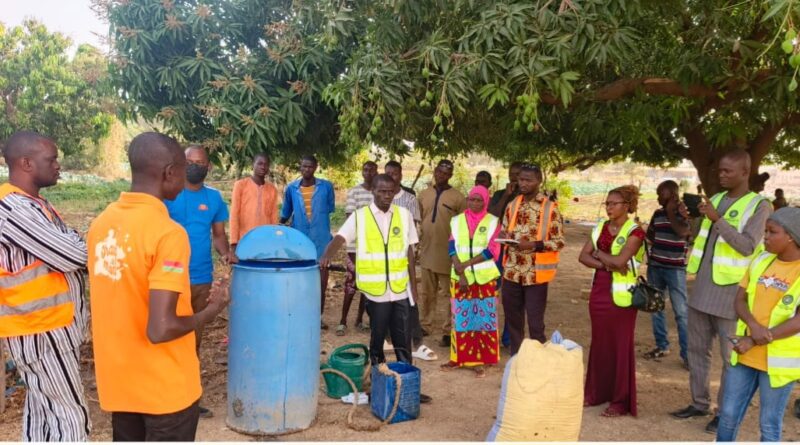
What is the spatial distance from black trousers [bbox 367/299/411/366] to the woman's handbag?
1604 millimetres

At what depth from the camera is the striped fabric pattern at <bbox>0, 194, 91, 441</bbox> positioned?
2.56m

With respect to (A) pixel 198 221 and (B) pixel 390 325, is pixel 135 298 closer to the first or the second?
(A) pixel 198 221

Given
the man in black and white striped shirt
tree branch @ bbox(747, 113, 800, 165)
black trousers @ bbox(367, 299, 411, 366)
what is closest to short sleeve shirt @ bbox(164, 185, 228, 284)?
black trousers @ bbox(367, 299, 411, 366)

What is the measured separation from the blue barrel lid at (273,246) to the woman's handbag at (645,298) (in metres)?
2.24

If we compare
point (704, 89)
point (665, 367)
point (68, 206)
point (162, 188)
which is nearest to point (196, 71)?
point (162, 188)

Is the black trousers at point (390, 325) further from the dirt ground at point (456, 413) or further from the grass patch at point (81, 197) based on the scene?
the grass patch at point (81, 197)

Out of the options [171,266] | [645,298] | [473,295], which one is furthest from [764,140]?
[171,266]

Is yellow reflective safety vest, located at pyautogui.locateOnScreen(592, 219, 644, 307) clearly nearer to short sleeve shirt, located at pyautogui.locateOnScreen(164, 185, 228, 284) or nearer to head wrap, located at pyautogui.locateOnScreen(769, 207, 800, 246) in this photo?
head wrap, located at pyautogui.locateOnScreen(769, 207, 800, 246)

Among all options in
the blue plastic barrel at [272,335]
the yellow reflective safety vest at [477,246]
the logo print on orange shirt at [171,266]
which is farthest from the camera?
the yellow reflective safety vest at [477,246]

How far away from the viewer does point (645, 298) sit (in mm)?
4062

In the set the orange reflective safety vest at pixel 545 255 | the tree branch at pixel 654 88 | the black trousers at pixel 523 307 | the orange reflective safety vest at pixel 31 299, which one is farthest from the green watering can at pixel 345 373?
the tree branch at pixel 654 88

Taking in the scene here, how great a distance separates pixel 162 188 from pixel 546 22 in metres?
2.83

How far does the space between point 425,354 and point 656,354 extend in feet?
7.39

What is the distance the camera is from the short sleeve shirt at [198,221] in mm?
4188
